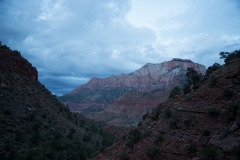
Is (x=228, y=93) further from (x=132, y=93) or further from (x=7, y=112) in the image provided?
(x=132, y=93)

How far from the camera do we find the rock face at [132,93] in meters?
Result: 97.2

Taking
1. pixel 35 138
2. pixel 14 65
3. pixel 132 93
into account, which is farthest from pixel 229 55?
pixel 132 93

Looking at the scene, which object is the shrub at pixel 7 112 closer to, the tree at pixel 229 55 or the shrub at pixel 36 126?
the shrub at pixel 36 126

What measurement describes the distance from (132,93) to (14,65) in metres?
87.4

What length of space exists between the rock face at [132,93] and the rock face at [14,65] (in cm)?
5397

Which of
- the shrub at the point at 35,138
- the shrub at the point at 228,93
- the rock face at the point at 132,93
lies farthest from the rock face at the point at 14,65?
the rock face at the point at 132,93

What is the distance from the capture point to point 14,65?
3422cm

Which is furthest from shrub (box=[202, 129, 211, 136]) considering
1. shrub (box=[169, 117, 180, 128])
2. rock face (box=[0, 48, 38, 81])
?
rock face (box=[0, 48, 38, 81])

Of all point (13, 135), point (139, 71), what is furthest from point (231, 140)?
point (139, 71)

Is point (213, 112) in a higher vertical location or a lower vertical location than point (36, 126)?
lower

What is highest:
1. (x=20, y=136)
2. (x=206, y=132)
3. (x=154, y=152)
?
(x=20, y=136)

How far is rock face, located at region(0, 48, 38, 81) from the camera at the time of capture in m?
32.1

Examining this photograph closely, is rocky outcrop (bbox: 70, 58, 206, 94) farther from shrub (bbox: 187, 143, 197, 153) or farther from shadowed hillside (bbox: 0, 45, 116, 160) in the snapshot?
shrub (bbox: 187, 143, 197, 153)

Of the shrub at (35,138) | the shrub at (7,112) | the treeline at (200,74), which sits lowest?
the shrub at (35,138)
